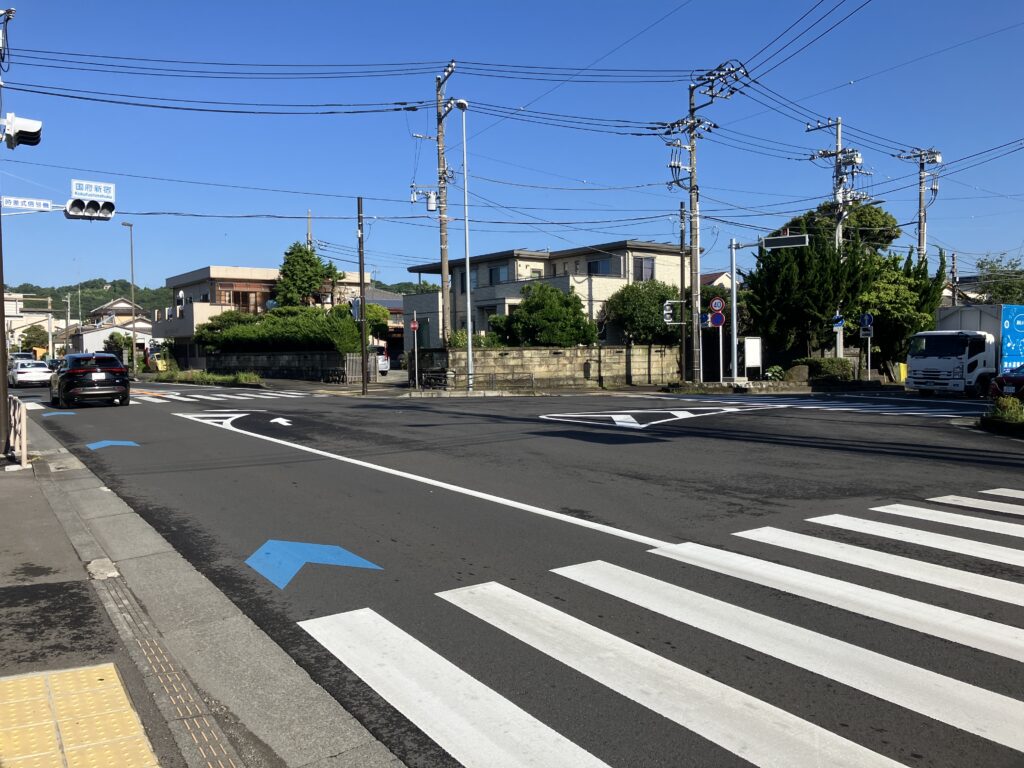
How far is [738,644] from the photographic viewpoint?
463 cm

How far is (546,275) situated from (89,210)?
3790 cm

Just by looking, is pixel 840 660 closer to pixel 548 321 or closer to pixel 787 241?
pixel 787 241

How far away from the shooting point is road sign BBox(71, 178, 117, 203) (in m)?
17.5

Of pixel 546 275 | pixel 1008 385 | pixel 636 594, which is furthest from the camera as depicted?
pixel 546 275

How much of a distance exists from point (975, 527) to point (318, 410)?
17.5 m

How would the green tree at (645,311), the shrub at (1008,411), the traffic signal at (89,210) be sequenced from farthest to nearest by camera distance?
1. the green tree at (645,311)
2. the traffic signal at (89,210)
3. the shrub at (1008,411)

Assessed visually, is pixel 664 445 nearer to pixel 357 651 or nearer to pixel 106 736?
pixel 357 651

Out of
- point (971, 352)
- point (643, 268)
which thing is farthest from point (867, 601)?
point (643, 268)

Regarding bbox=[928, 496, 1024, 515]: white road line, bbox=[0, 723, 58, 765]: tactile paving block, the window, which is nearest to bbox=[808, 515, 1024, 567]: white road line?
bbox=[928, 496, 1024, 515]: white road line

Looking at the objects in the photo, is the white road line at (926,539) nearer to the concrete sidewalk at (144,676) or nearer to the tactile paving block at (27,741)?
the concrete sidewalk at (144,676)

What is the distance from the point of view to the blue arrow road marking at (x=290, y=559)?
629 centimetres

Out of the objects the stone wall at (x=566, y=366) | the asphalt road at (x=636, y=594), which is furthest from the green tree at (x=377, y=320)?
the asphalt road at (x=636, y=594)

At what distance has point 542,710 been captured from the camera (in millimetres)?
3857

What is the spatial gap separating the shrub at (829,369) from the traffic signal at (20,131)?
32268mm
